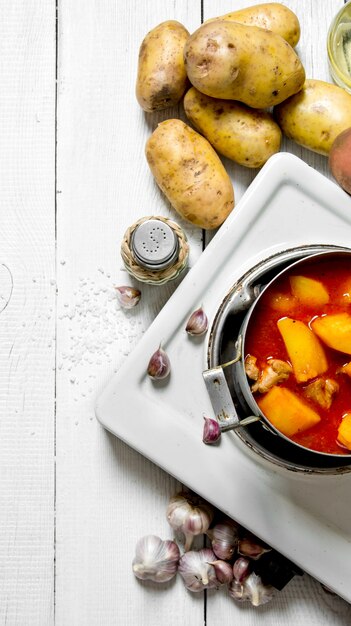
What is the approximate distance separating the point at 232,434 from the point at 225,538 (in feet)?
0.57

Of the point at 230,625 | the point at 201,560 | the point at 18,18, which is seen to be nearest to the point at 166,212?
the point at 18,18

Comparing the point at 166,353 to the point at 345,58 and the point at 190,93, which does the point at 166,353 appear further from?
the point at 345,58

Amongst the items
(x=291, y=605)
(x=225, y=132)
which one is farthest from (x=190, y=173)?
(x=291, y=605)

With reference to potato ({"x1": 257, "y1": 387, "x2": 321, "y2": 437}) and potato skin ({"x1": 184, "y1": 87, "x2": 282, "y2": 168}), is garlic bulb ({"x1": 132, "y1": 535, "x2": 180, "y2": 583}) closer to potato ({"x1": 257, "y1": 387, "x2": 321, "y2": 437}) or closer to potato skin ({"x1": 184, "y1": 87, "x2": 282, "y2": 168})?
potato ({"x1": 257, "y1": 387, "x2": 321, "y2": 437})

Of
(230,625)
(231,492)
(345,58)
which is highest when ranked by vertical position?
(345,58)

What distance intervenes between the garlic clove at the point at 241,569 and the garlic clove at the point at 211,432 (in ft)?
0.66

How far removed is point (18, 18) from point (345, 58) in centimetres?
49

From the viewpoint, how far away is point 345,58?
1.10 metres

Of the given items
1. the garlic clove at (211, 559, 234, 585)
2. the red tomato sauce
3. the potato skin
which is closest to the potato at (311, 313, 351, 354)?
the red tomato sauce

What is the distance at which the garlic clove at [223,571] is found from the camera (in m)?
1.06

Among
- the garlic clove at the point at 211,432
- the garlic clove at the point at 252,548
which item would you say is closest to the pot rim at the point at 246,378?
the garlic clove at the point at 211,432

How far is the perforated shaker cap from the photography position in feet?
3.28

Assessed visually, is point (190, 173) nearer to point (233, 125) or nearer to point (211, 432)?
point (233, 125)

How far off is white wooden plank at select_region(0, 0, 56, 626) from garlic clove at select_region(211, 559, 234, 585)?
25cm
